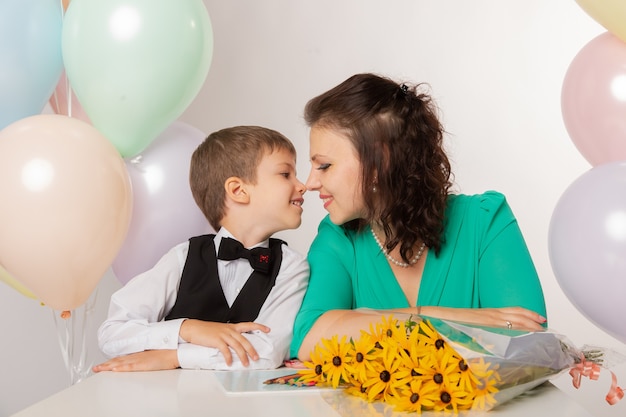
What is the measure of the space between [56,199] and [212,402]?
0.68m

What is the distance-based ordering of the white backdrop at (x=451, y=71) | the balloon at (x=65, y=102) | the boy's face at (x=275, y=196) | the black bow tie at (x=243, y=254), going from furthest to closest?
1. the white backdrop at (x=451, y=71)
2. the balloon at (x=65, y=102)
3. the boy's face at (x=275, y=196)
4. the black bow tie at (x=243, y=254)

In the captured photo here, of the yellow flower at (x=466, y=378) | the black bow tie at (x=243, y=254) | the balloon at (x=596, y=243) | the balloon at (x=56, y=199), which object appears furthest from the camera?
the black bow tie at (x=243, y=254)

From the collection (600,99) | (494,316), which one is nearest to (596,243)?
(494,316)

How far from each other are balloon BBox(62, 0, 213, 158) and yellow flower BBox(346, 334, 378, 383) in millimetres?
943

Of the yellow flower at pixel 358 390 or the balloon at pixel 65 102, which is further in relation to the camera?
the balloon at pixel 65 102

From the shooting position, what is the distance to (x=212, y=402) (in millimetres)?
1401

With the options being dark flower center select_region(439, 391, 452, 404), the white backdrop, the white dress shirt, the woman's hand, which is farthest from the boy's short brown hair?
the white backdrop

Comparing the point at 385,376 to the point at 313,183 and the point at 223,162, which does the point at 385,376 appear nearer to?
the point at 313,183

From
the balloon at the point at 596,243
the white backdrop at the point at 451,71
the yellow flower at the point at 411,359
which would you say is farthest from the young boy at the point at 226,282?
the white backdrop at the point at 451,71

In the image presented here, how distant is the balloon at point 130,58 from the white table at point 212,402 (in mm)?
725

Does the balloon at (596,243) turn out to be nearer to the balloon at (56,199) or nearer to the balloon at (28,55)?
the balloon at (56,199)

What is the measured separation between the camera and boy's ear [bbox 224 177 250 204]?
6.81ft

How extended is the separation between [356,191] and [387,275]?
9.0 inches

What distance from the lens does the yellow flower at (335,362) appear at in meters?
1.40
